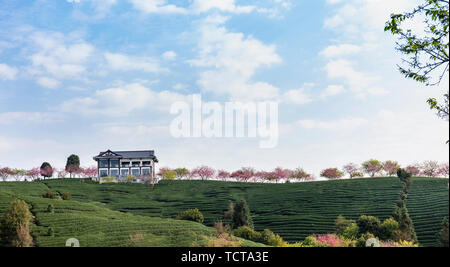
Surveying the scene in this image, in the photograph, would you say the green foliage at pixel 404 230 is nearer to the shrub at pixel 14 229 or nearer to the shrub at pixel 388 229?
the shrub at pixel 388 229

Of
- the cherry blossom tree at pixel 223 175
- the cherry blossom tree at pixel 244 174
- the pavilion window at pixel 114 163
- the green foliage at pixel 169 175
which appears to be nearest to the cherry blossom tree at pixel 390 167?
the cherry blossom tree at pixel 244 174

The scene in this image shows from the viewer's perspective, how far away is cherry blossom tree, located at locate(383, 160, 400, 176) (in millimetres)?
55244

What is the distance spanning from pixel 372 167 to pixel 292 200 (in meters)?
21.7

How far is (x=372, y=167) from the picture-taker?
190ft

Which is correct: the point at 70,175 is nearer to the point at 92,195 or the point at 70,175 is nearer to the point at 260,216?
the point at 92,195

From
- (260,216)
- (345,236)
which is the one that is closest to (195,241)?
(345,236)

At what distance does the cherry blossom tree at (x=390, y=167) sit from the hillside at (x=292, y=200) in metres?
6.47

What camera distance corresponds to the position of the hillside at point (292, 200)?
33438 millimetres

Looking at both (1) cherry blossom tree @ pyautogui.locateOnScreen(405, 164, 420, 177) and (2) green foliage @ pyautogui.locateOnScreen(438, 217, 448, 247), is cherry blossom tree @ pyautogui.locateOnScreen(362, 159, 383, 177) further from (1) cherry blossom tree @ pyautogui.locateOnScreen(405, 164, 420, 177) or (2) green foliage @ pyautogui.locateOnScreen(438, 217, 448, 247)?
(2) green foliage @ pyautogui.locateOnScreen(438, 217, 448, 247)

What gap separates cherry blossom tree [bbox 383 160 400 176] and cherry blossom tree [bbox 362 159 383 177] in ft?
2.46

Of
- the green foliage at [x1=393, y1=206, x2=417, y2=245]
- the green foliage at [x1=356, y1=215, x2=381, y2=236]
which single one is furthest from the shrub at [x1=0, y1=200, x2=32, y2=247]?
the green foliage at [x1=393, y1=206, x2=417, y2=245]

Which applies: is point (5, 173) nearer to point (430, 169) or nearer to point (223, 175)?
point (223, 175)

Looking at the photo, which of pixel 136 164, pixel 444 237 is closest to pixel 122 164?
pixel 136 164

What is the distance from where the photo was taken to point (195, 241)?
17922 millimetres
